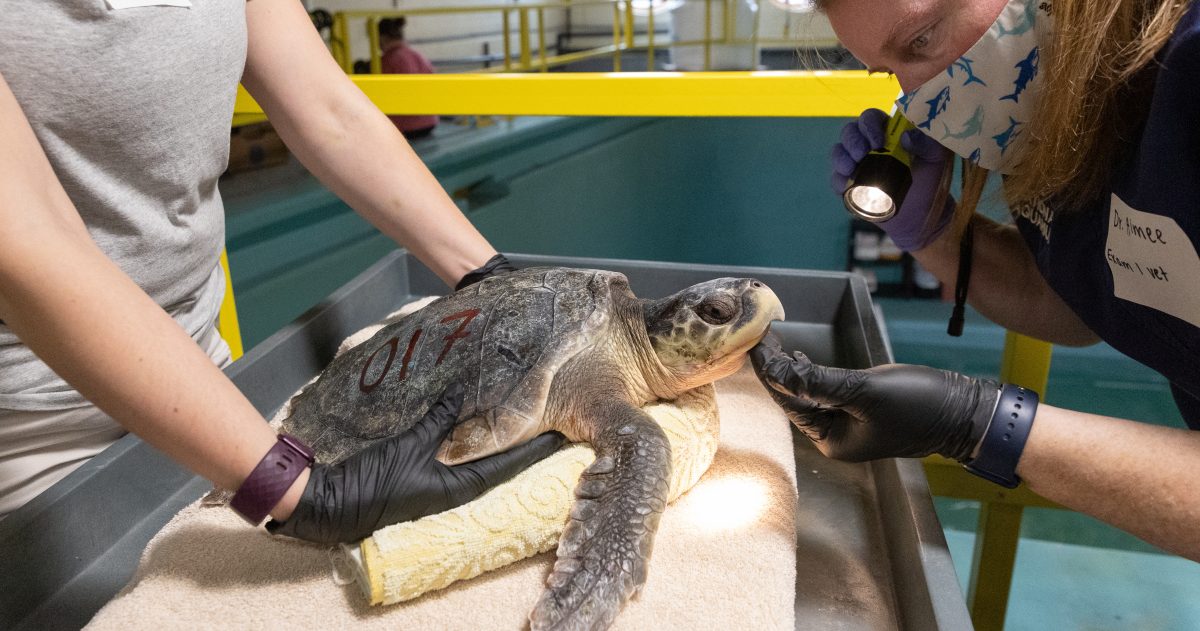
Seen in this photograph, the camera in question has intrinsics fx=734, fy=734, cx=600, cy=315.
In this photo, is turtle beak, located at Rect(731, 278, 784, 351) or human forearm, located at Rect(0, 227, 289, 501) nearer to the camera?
human forearm, located at Rect(0, 227, 289, 501)

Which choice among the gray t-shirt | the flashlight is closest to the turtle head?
the flashlight

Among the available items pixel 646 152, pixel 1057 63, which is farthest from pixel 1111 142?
pixel 646 152

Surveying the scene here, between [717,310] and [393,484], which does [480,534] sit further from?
[717,310]

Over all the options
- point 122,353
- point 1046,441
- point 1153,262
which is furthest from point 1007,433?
point 122,353

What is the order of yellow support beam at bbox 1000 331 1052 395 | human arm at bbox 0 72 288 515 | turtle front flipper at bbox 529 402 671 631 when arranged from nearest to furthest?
1. human arm at bbox 0 72 288 515
2. turtle front flipper at bbox 529 402 671 631
3. yellow support beam at bbox 1000 331 1052 395

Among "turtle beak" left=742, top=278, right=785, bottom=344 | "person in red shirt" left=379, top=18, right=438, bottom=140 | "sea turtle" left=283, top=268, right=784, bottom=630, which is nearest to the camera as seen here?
"sea turtle" left=283, top=268, right=784, bottom=630

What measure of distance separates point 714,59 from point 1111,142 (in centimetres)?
348

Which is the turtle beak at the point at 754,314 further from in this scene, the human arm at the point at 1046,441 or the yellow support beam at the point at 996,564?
the yellow support beam at the point at 996,564

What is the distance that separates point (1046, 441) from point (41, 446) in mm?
1087

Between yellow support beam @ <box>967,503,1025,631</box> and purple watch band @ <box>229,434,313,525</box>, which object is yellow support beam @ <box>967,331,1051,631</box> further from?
purple watch band @ <box>229,434,313,525</box>

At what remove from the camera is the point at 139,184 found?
0.83 meters

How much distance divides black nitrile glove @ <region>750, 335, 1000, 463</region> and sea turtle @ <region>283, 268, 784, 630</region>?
0.12 meters

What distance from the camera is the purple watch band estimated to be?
654 mm

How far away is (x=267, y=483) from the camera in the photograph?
657mm
